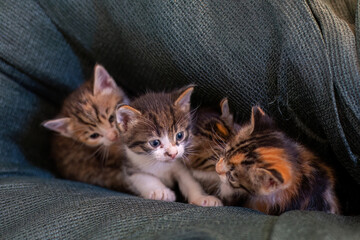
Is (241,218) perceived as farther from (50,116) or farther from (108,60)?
(50,116)

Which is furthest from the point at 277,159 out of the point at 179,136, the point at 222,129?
the point at 179,136

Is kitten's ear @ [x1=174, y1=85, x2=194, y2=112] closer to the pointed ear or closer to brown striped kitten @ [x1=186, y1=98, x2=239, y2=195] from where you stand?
brown striped kitten @ [x1=186, y1=98, x2=239, y2=195]

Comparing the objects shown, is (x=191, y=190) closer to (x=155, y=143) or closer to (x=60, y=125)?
(x=155, y=143)

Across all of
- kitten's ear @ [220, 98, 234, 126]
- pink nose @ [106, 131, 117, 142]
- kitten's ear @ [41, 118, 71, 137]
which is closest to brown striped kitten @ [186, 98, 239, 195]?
kitten's ear @ [220, 98, 234, 126]

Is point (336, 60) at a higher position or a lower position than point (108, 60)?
lower

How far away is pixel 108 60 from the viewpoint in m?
1.65

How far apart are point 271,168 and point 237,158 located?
0.15 metres

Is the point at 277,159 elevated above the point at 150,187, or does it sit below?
above

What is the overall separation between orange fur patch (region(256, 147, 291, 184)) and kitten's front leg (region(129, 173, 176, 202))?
477 millimetres

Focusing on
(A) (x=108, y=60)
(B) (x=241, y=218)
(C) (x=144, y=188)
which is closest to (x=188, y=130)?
(C) (x=144, y=188)

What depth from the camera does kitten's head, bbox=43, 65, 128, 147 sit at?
1534 millimetres

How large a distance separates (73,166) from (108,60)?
0.59 metres

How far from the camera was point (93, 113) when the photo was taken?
154cm

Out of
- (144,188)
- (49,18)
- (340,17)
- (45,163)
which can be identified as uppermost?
(49,18)
